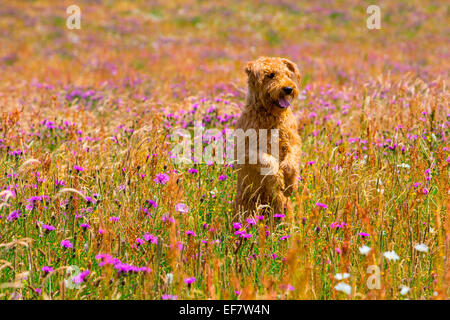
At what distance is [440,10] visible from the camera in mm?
23188

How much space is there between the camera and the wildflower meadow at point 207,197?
2803 mm

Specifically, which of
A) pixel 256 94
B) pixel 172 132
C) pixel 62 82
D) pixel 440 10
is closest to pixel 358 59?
pixel 62 82

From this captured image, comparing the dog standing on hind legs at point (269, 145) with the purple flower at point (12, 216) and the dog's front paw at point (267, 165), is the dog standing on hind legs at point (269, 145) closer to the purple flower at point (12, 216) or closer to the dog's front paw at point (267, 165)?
the dog's front paw at point (267, 165)

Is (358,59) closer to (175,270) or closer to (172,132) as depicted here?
(172,132)

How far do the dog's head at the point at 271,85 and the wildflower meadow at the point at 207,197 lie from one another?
625mm

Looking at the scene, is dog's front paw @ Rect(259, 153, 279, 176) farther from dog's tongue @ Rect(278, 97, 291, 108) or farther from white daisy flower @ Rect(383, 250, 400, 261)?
white daisy flower @ Rect(383, 250, 400, 261)

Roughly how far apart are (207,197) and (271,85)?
3.79 feet

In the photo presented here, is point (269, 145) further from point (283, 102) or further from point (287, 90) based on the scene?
point (287, 90)

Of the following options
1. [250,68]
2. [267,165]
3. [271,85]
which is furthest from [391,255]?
[250,68]

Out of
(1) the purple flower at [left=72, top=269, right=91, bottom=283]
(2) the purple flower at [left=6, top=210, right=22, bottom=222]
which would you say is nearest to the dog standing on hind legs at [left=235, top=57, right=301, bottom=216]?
(1) the purple flower at [left=72, top=269, right=91, bottom=283]

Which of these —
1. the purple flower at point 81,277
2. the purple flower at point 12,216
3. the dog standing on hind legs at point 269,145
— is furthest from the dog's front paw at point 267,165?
the purple flower at point 12,216

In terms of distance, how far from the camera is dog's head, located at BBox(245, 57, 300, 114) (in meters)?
3.79

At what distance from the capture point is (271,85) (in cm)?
384

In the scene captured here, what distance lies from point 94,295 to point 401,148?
3318 mm
